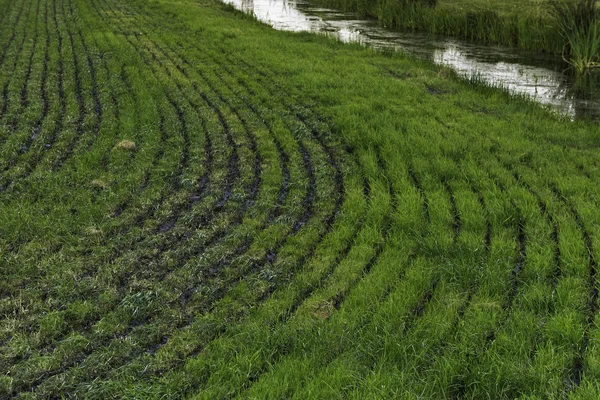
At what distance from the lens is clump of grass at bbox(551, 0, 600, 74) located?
13.2m

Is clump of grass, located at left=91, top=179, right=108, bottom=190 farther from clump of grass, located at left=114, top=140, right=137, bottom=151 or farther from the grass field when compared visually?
clump of grass, located at left=114, top=140, right=137, bottom=151

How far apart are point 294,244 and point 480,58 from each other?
1177cm

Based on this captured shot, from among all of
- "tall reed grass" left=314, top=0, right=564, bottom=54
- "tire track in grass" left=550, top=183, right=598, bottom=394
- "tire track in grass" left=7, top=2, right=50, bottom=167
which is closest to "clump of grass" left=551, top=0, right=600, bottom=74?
"tall reed grass" left=314, top=0, right=564, bottom=54

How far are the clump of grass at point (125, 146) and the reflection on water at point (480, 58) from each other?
7770mm

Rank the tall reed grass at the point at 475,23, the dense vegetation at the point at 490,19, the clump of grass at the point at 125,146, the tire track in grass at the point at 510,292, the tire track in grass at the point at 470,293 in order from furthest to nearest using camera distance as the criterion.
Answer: the tall reed grass at the point at 475,23, the dense vegetation at the point at 490,19, the clump of grass at the point at 125,146, the tire track in grass at the point at 470,293, the tire track in grass at the point at 510,292

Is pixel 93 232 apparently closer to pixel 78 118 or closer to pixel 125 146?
pixel 125 146

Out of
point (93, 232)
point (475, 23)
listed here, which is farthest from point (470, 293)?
point (475, 23)

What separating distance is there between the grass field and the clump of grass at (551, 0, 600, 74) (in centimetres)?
441

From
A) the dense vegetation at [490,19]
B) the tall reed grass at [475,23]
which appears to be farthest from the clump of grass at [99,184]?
the tall reed grass at [475,23]

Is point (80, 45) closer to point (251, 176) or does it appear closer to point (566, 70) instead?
point (251, 176)

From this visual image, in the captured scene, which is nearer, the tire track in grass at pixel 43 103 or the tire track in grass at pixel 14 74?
the tire track in grass at pixel 43 103

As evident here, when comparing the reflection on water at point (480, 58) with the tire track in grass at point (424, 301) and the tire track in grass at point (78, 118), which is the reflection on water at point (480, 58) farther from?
the tire track in grass at point (78, 118)

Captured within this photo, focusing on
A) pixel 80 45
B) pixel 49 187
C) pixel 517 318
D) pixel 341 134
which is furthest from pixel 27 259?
pixel 80 45

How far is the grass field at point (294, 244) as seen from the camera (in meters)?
3.69
